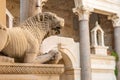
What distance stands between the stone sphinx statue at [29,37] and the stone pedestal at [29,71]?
0.38 feet

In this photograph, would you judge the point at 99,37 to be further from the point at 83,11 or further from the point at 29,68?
the point at 29,68

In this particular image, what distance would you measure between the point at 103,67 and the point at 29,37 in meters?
12.5

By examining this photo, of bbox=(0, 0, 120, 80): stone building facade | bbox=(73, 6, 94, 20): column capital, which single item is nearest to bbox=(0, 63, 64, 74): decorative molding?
bbox=(0, 0, 120, 80): stone building facade

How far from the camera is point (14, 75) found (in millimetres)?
2307

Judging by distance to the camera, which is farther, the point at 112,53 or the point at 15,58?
the point at 112,53

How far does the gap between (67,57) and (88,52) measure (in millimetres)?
953

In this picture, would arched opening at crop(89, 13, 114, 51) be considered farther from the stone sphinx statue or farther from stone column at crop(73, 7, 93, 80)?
the stone sphinx statue

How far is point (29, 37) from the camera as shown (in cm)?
260

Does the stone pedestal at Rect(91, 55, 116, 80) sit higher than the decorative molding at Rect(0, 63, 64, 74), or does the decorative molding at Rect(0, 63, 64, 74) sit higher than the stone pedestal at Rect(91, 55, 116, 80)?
the decorative molding at Rect(0, 63, 64, 74)

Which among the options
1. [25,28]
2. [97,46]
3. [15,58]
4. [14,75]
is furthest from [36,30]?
[97,46]

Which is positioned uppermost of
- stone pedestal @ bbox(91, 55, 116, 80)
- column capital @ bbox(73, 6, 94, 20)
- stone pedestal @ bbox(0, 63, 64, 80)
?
column capital @ bbox(73, 6, 94, 20)

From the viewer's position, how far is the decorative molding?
2.29m

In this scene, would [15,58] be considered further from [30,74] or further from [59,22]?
[59,22]

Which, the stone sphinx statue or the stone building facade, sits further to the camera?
the stone building facade
